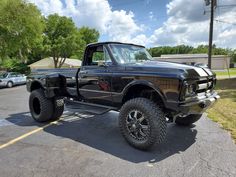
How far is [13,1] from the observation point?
24.2 metres

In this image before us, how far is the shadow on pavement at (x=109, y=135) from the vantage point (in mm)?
4695

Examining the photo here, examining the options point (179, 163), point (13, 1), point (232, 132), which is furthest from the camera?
point (13, 1)

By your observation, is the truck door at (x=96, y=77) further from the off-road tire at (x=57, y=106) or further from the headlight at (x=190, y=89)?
the headlight at (x=190, y=89)

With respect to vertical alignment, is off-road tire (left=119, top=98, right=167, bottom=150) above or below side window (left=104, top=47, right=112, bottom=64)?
below

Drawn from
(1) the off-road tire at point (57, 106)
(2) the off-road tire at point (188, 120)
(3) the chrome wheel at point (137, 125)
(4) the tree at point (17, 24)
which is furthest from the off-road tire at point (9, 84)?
(3) the chrome wheel at point (137, 125)

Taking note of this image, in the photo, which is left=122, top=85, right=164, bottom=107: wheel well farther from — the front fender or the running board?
the running board

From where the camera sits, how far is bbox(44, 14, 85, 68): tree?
140 feet

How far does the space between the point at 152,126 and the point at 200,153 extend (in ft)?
3.22

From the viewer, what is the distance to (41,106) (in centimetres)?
700

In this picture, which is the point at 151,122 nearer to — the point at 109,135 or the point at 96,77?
the point at 109,135

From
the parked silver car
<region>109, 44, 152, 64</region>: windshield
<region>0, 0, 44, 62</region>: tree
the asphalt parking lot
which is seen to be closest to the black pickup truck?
<region>109, 44, 152, 64</region>: windshield

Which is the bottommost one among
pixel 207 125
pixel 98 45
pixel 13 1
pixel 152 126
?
pixel 207 125

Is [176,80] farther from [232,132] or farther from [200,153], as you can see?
[232,132]

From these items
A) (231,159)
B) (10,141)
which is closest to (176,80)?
(231,159)
